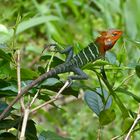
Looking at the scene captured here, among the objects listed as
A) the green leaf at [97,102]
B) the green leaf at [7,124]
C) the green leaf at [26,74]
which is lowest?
the green leaf at [7,124]

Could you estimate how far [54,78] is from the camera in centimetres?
101

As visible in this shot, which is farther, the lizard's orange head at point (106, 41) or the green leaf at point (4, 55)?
the lizard's orange head at point (106, 41)

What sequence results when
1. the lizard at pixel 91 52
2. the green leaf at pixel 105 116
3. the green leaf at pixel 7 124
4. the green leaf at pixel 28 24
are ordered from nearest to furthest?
the green leaf at pixel 7 124 → the green leaf at pixel 105 116 → the lizard at pixel 91 52 → the green leaf at pixel 28 24

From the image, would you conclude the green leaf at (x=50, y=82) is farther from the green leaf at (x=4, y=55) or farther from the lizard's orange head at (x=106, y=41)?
the lizard's orange head at (x=106, y=41)

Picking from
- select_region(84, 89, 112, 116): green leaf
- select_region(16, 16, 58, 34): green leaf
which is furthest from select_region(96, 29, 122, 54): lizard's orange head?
select_region(16, 16, 58, 34): green leaf

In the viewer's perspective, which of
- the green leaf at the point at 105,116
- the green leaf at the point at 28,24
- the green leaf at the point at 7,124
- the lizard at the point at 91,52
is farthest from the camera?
the green leaf at the point at 28,24

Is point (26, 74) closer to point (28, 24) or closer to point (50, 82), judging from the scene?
point (50, 82)

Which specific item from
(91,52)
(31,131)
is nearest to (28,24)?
(91,52)

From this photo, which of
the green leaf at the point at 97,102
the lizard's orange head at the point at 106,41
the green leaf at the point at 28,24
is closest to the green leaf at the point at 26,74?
the green leaf at the point at 97,102

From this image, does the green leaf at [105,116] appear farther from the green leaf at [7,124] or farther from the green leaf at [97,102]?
the green leaf at [7,124]

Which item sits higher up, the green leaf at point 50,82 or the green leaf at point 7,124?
the green leaf at point 50,82

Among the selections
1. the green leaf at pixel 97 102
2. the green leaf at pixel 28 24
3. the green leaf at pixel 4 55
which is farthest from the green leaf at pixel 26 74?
the green leaf at pixel 28 24

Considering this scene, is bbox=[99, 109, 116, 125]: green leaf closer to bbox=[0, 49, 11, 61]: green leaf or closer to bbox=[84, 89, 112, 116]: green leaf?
bbox=[84, 89, 112, 116]: green leaf

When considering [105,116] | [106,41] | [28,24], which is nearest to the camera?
[105,116]
